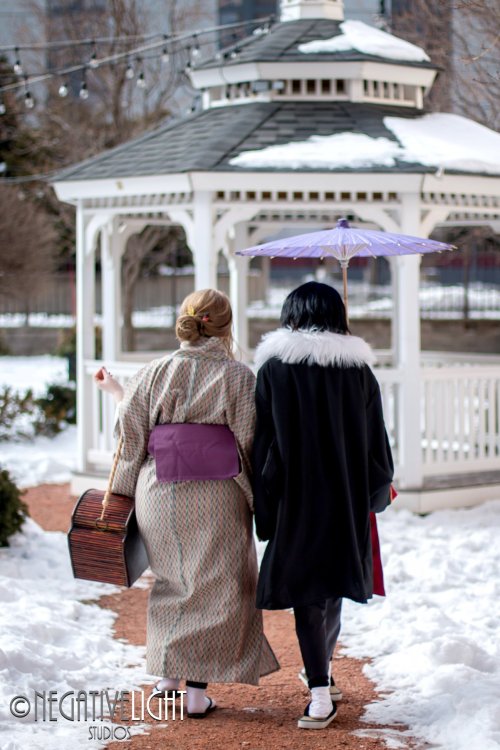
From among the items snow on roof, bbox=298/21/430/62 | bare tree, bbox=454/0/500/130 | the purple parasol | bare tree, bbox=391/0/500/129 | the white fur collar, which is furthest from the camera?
bare tree, bbox=391/0/500/129

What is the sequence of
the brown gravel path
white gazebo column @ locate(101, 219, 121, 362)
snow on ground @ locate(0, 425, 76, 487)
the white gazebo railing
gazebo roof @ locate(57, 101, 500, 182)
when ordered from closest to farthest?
the brown gravel path < gazebo roof @ locate(57, 101, 500, 182) < the white gazebo railing < white gazebo column @ locate(101, 219, 121, 362) < snow on ground @ locate(0, 425, 76, 487)

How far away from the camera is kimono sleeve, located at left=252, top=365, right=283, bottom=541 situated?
4.98 m

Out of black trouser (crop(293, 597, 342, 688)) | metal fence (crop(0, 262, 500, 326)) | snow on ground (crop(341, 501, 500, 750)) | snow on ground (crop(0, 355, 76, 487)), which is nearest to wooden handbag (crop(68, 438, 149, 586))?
black trouser (crop(293, 597, 342, 688))

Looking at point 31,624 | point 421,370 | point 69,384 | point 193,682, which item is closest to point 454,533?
point 421,370

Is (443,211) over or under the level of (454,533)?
over

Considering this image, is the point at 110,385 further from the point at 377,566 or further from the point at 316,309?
the point at 377,566

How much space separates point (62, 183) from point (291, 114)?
2278 mm

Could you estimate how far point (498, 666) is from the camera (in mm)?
5871

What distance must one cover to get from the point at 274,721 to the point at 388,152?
20.9 ft

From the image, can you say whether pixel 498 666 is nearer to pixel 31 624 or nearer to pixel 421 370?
pixel 31 624

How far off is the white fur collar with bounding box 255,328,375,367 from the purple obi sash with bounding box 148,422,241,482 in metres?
0.37

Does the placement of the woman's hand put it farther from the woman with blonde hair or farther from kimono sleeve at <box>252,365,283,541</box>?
kimono sleeve at <box>252,365,283,541</box>

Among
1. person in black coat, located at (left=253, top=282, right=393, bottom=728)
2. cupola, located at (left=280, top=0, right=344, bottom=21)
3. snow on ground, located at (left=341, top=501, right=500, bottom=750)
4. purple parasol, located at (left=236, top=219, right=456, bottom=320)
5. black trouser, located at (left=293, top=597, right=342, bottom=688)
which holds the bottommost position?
snow on ground, located at (left=341, top=501, right=500, bottom=750)

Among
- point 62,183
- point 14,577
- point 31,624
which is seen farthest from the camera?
point 62,183
